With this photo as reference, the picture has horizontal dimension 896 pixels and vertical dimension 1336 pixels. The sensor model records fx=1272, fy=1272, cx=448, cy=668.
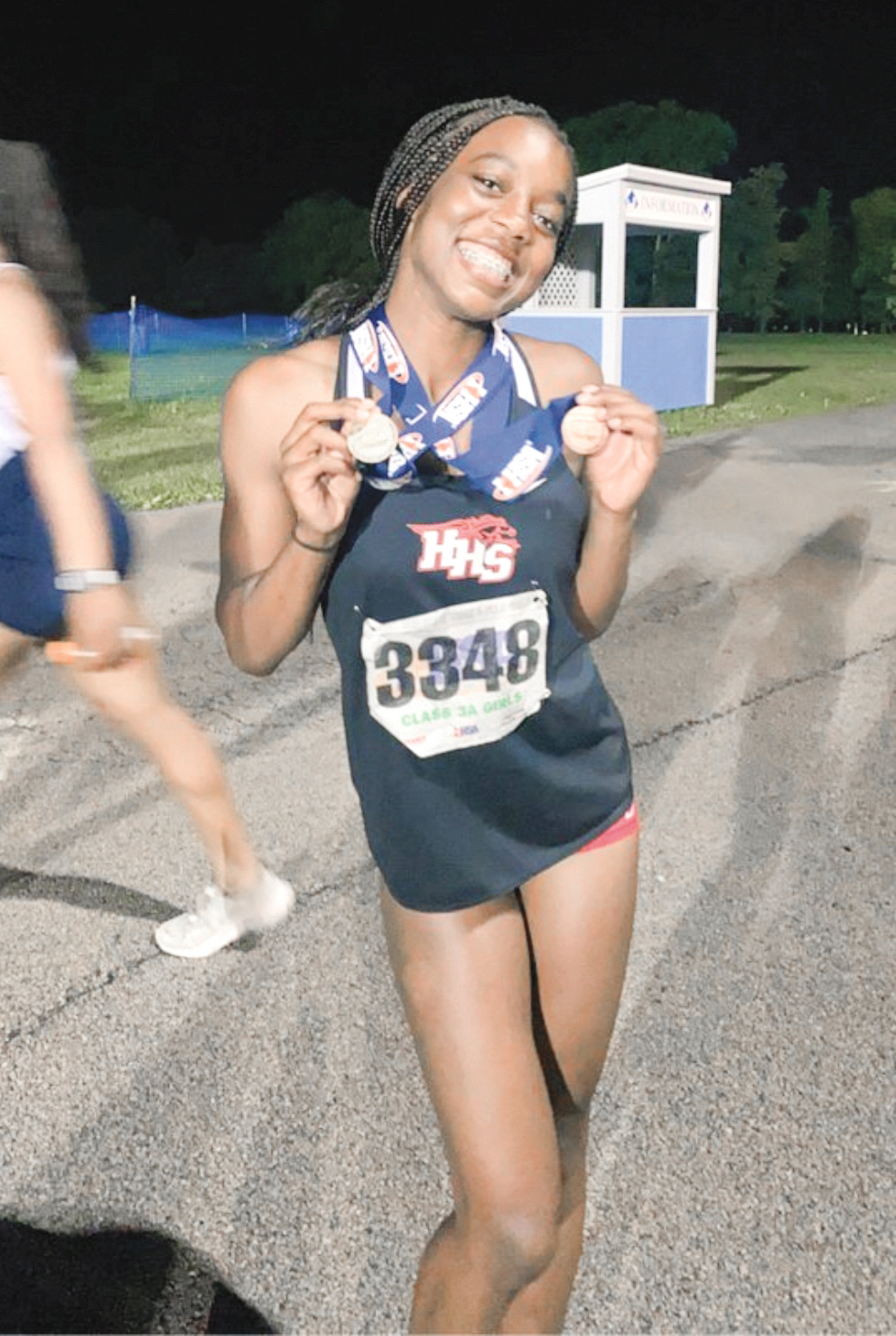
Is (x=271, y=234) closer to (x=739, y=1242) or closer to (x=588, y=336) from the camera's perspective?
(x=588, y=336)

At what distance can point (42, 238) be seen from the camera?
9.82ft

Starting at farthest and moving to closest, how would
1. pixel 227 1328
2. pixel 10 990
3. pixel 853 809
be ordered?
pixel 853 809 → pixel 10 990 → pixel 227 1328

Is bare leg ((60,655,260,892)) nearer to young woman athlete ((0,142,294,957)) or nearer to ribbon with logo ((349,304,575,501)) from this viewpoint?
young woman athlete ((0,142,294,957))

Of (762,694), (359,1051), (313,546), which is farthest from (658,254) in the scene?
(313,546)

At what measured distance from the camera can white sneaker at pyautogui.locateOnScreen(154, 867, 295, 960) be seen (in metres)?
3.45

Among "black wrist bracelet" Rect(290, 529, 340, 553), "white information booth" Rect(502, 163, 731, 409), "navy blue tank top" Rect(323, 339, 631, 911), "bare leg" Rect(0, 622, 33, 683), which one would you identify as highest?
"black wrist bracelet" Rect(290, 529, 340, 553)

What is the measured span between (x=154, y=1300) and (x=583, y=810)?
4.07 feet

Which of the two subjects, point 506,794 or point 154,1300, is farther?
point 154,1300

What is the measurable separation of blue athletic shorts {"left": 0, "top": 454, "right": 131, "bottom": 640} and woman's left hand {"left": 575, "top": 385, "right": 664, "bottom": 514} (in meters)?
1.58

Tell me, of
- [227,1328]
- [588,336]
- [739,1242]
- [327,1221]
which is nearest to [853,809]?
[739,1242]

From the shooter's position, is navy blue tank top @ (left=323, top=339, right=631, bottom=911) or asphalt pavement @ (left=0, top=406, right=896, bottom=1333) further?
asphalt pavement @ (left=0, top=406, right=896, bottom=1333)

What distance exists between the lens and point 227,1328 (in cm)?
221

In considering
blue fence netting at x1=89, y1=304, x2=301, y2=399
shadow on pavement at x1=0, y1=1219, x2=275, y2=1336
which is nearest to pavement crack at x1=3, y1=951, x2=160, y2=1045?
shadow on pavement at x1=0, y1=1219, x2=275, y2=1336

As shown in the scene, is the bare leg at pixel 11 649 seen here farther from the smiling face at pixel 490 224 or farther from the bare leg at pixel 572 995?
the bare leg at pixel 572 995
